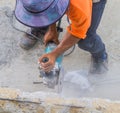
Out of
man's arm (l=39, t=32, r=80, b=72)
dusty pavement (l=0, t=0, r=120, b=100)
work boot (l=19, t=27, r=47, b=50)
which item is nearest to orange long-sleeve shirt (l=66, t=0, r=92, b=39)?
man's arm (l=39, t=32, r=80, b=72)

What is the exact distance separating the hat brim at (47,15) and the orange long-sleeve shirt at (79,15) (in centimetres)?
9

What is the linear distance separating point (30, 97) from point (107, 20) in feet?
6.66

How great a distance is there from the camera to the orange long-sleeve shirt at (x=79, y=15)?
213 cm

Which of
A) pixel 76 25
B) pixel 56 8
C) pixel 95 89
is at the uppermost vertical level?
pixel 56 8

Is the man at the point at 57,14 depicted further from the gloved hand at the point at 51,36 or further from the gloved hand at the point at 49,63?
the gloved hand at the point at 51,36

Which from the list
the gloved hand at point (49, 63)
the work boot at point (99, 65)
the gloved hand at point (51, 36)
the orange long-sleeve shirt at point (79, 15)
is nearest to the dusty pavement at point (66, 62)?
the work boot at point (99, 65)

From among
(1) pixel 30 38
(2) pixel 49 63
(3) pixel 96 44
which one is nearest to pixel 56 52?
(2) pixel 49 63

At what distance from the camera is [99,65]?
3297mm

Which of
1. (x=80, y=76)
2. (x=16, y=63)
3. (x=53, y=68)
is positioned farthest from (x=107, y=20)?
(x=53, y=68)

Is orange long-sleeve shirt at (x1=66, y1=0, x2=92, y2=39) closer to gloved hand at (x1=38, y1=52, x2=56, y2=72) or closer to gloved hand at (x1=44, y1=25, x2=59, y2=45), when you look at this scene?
gloved hand at (x1=38, y1=52, x2=56, y2=72)

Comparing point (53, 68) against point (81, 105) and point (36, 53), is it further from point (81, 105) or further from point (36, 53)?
point (36, 53)

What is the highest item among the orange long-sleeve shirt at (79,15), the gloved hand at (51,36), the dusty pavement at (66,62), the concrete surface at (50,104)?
the orange long-sleeve shirt at (79,15)

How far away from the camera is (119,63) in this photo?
11.1 feet

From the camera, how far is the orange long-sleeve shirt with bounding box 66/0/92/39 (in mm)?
2127
